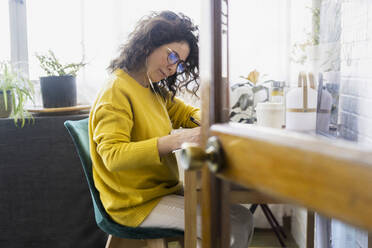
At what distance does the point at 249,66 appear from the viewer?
2.01 ft

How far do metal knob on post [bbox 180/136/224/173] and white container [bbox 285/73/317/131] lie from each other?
10 cm

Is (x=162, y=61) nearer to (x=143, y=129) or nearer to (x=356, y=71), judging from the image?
(x=143, y=129)

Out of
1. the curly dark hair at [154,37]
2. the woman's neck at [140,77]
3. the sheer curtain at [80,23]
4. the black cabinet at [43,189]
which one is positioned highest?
the sheer curtain at [80,23]

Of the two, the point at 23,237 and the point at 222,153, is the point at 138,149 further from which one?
the point at 23,237

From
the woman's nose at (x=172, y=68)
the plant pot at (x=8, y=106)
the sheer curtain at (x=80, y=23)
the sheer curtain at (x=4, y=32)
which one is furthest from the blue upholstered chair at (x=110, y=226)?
the sheer curtain at (x=4, y=32)

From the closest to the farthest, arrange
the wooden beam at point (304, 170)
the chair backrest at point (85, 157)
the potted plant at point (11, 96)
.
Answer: the wooden beam at point (304, 170), the chair backrest at point (85, 157), the potted plant at point (11, 96)

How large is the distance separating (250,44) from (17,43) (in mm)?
1891

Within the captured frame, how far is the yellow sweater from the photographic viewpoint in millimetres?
1145

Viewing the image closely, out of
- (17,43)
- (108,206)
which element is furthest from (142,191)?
(17,43)

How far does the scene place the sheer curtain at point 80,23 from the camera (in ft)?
6.98

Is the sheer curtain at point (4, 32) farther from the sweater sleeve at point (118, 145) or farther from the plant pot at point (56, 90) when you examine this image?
the sweater sleeve at point (118, 145)

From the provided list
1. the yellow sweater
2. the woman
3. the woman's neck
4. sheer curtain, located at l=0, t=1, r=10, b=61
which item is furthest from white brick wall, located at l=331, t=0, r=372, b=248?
sheer curtain, located at l=0, t=1, r=10, b=61

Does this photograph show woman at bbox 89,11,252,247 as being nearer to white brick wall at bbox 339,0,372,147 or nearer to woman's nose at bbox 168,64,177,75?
woman's nose at bbox 168,64,177,75

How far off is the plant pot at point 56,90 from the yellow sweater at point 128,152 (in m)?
0.64
